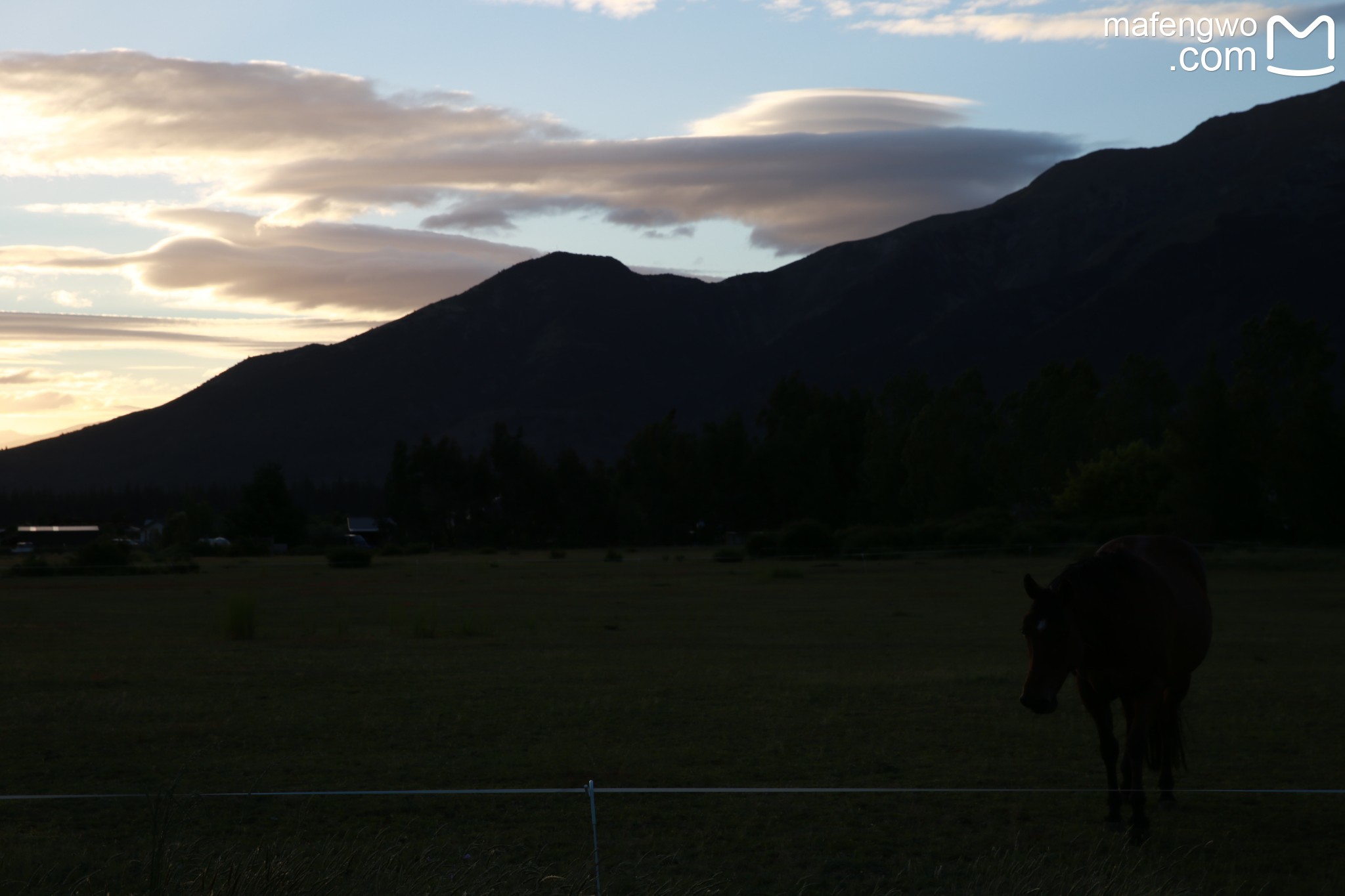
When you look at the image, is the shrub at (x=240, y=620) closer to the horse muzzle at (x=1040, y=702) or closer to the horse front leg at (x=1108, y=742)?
the horse front leg at (x=1108, y=742)

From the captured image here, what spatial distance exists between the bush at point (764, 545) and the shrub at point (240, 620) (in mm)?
45818

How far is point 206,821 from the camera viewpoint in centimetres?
758

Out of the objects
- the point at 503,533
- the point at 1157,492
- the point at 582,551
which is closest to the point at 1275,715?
the point at 1157,492

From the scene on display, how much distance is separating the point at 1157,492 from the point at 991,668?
174ft

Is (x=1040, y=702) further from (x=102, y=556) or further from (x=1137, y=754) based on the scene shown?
(x=102, y=556)

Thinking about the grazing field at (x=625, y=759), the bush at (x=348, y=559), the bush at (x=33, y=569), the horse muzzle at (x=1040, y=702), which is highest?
the horse muzzle at (x=1040, y=702)

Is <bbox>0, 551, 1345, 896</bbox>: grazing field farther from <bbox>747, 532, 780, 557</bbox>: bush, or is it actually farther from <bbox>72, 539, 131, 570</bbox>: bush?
<bbox>747, 532, 780, 557</bbox>: bush

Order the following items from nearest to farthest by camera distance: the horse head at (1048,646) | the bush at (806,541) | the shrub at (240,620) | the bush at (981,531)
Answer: the horse head at (1048,646), the shrub at (240,620), the bush at (981,531), the bush at (806,541)

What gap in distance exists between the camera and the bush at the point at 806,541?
216ft

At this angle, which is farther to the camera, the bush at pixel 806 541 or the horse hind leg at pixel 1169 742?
the bush at pixel 806 541

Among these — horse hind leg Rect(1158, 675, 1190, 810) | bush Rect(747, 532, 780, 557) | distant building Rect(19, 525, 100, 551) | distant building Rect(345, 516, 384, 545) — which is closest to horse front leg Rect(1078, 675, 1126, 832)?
horse hind leg Rect(1158, 675, 1190, 810)

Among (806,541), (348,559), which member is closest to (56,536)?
(348,559)

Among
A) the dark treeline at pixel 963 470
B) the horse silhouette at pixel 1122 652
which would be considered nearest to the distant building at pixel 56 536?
the dark treeline at pixel 963 470

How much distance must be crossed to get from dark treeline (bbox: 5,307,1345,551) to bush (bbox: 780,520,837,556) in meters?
0.28
